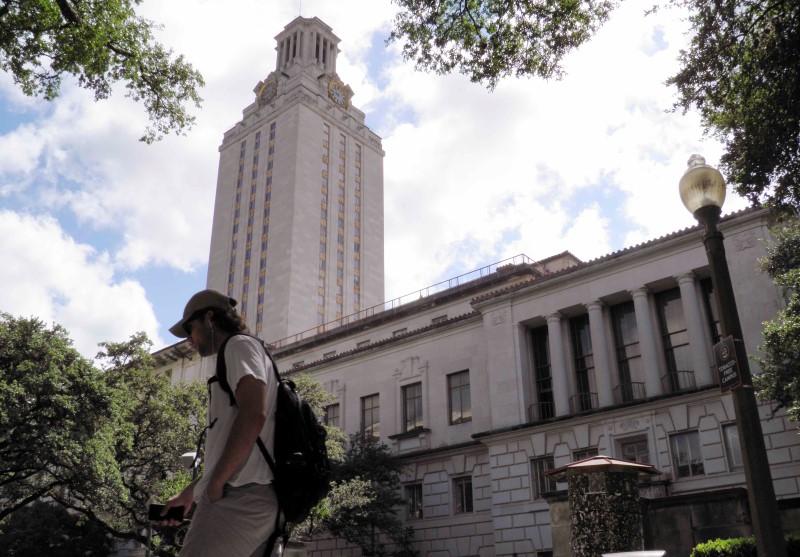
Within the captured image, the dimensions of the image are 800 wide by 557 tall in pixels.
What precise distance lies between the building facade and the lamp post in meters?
18.2

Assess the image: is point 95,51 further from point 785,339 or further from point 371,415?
point 371,415

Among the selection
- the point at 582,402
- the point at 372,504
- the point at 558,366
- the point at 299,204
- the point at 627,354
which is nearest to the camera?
the point at 627,354

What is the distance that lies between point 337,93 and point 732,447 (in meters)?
91.8

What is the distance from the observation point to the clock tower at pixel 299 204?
288 feet

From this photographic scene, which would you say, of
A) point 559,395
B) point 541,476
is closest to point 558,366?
point 559,395

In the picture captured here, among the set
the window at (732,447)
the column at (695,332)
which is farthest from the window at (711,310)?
the window at (732,447)

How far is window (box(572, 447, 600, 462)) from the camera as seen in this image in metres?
27.8

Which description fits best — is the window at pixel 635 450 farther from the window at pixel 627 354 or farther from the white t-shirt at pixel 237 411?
the white t-shirt at pixel 237 411

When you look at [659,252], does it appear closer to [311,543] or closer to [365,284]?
[311,543]

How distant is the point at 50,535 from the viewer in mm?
39688

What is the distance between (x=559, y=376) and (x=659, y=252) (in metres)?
6.61

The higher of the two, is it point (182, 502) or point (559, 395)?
point (559, 395)

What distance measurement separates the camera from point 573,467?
1236 centimetres

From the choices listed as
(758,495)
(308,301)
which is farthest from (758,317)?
(308,301)
